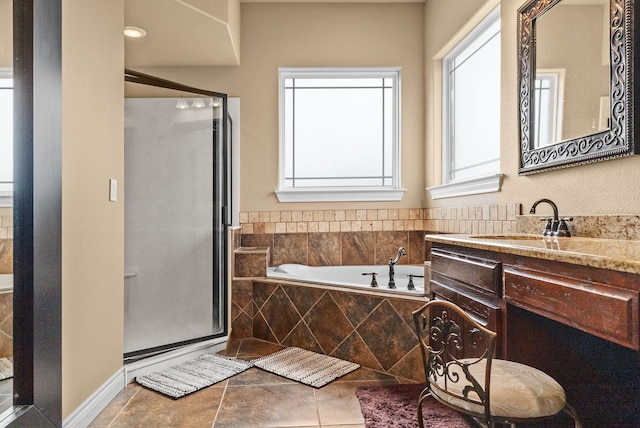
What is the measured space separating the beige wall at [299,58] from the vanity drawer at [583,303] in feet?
8.02

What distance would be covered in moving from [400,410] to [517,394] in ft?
3.17

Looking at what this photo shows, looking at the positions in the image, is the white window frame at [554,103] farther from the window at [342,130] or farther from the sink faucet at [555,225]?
the window at [342,130]

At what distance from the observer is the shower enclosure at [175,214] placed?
105 inches

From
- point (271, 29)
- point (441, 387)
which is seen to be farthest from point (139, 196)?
point (441, 387)

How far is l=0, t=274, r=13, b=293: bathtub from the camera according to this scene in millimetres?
1354

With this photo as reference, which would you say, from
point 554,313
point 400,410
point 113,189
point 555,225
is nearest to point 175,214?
point 113,189

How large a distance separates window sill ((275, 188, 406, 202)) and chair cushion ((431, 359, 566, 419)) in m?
2.45

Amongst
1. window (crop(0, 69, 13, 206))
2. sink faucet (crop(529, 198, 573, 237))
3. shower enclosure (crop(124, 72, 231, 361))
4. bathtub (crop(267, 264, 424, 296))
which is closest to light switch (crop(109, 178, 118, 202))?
shower enclosure (crop(124, 72, 231, 361))

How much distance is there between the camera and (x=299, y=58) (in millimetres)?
3613

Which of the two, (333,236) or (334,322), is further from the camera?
(333,236)

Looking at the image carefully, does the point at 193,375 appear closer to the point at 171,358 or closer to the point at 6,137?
the point at 171,358

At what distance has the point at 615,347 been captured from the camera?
4.61ft

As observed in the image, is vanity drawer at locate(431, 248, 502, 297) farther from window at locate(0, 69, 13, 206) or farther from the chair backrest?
window at locate(0, 69, 13, 206)

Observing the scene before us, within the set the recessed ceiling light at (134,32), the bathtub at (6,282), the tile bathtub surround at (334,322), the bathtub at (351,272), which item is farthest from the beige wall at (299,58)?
the bathtub at (6,282)
